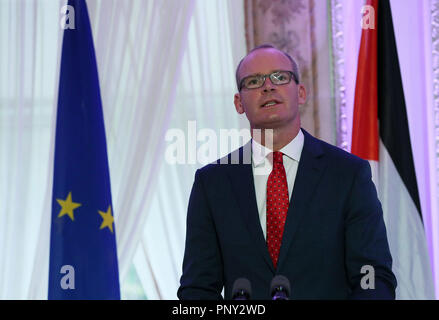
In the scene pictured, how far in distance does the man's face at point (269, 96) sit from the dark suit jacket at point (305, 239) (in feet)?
0.67

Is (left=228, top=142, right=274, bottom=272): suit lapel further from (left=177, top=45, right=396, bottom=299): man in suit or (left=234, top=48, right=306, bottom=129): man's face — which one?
(left=234, top=48, right=306, bottom=129): man's face

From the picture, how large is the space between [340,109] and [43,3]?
7.67 feet

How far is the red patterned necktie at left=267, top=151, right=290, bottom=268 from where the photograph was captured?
2014mm

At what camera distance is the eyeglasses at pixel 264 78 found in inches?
85.7

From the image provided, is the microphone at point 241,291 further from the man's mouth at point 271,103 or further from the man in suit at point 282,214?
the man's mouth at point 271,103

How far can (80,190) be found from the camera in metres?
3.42

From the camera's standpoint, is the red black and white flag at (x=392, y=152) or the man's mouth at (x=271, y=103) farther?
the red black and white flag at (x=392, y=152)

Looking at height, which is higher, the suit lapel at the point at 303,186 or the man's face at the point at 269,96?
the man's face at the point at 269,96

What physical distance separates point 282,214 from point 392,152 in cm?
182

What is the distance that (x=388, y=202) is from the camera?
3.61 metres
